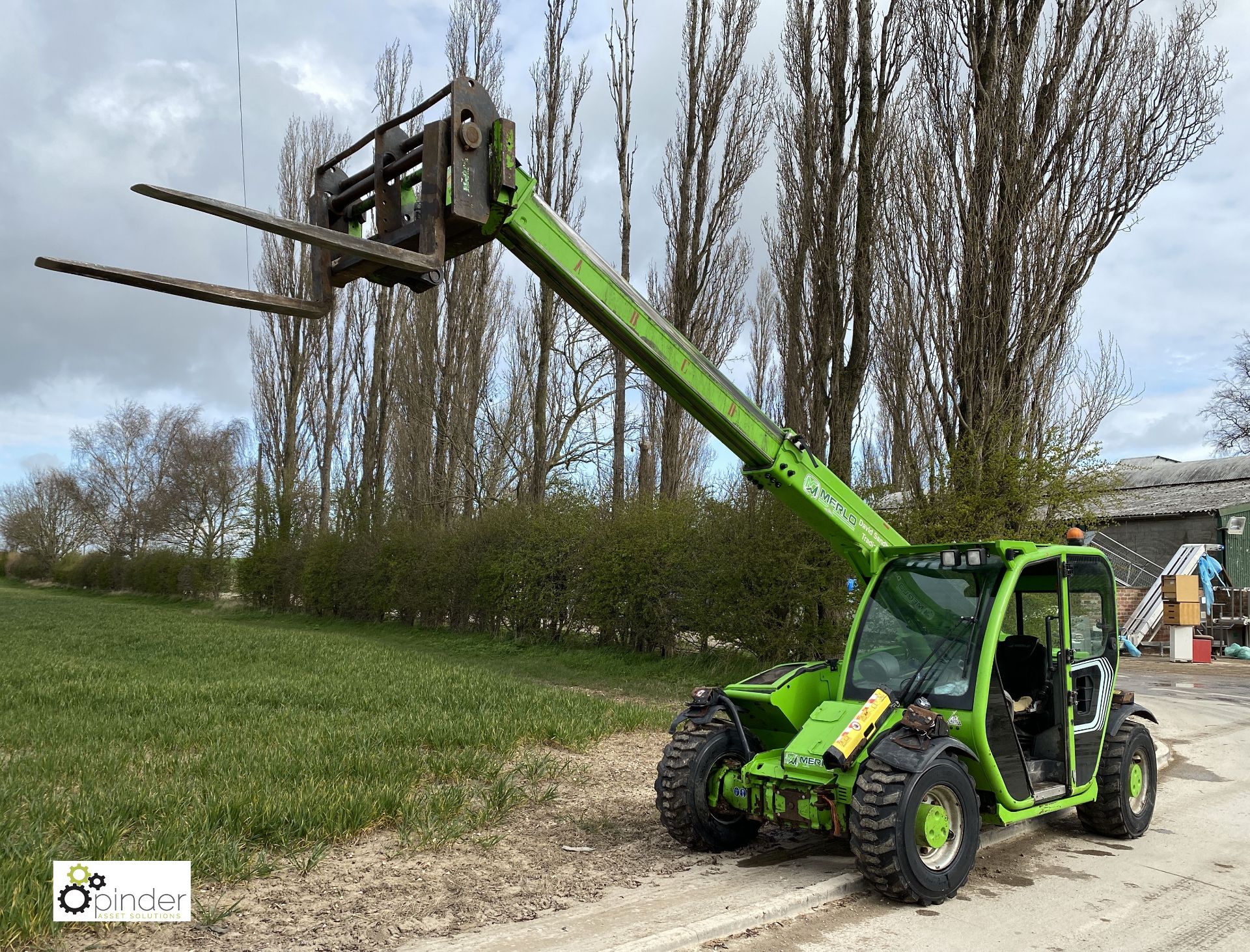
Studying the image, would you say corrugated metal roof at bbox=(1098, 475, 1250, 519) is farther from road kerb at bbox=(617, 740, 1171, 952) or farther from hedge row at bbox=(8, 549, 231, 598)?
hedge row at bbox=(8, 549, 231, 598)

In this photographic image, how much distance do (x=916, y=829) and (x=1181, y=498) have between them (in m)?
27.2

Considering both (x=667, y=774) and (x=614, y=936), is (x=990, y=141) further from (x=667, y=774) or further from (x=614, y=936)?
(x=614, y=936)

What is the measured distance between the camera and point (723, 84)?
70.7 feet

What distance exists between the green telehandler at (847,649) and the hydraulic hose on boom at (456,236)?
1 cm

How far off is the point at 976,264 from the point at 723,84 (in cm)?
1167

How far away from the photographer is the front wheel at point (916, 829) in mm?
4633

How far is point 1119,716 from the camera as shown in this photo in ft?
21.2

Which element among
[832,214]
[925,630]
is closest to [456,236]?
[925,630]

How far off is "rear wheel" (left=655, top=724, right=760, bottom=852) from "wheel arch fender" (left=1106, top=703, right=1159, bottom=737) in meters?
2.70

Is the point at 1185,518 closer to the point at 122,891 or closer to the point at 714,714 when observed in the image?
the point at 714,714

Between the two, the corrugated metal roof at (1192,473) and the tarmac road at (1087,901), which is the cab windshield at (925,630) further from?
the corrugated metal roof at (1192,473)

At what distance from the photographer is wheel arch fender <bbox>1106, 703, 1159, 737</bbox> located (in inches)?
249

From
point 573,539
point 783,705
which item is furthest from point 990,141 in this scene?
point 573,539

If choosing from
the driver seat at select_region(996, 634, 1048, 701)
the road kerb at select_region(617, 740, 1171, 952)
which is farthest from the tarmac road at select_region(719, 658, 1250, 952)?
the driver seat at select_region(996, 634, 1048, 701)
